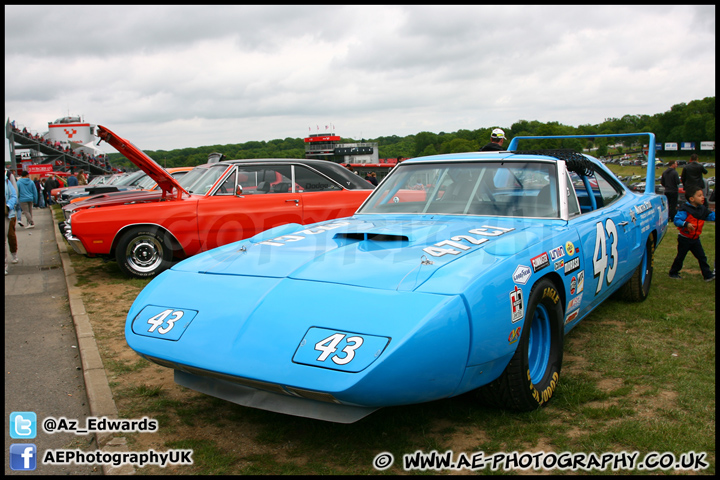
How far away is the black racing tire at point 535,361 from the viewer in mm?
2764

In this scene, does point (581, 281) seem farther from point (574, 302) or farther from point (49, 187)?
point (49, 187)

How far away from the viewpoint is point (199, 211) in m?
7.09

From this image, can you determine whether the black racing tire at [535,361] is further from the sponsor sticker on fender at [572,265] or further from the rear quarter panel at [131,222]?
the rear quarter panel at [131,222]

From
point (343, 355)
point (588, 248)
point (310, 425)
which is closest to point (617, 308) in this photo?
point (588, 248)

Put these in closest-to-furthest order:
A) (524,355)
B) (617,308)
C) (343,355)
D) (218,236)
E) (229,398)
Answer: (343,355) < (229,398) < (524,355) < (617,308) < (218,236)

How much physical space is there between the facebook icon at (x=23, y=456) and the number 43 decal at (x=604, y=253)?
3.59 meters

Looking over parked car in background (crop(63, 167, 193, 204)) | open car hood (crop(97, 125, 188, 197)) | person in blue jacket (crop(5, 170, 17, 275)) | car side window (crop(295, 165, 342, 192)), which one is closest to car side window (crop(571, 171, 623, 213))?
car side window (crop(295, 165, 342, 192))

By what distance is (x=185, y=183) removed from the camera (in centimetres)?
795

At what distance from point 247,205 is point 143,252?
59.8 inches

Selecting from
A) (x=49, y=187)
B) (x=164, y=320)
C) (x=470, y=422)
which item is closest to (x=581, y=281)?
(x=470, y=422)

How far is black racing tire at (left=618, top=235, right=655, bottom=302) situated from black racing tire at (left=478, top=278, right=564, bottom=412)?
2.46 metres

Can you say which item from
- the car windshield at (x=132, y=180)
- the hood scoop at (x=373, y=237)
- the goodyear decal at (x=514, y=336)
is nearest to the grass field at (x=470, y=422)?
the goodyear decal at (x=514, y=336)

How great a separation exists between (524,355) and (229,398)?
1.51 metres

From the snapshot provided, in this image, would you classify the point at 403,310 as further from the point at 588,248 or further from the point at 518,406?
the point at 588,248
